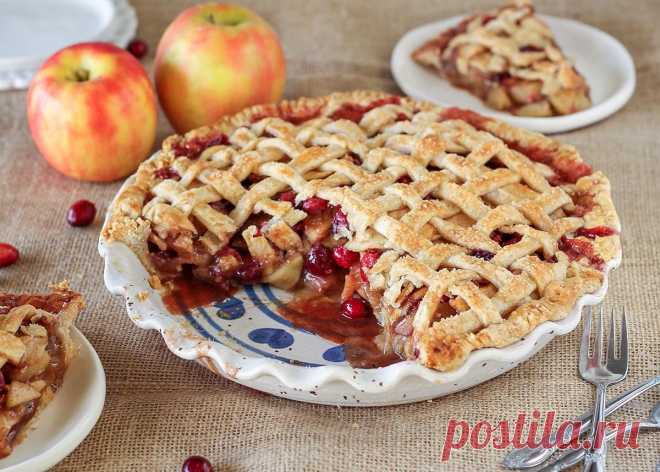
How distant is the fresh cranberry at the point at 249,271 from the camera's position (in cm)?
211

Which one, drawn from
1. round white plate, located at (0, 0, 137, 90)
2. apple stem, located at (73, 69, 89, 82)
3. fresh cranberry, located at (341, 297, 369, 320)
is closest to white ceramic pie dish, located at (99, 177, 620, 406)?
fresh cranberry, located at (341, 297, 369, 320)

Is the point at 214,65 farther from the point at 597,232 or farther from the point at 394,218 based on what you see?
the point at 597,232

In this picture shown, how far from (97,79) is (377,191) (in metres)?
0.90

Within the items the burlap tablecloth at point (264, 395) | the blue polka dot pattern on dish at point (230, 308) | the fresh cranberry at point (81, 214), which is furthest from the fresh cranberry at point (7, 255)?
the blue polka dot pattern on dish at point (230, 308)

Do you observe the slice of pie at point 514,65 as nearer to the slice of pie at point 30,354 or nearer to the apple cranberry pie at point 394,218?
the apple cranberry pie at point 394,218

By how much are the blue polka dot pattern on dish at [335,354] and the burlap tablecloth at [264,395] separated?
0.40ft

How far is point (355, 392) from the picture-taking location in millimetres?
1735

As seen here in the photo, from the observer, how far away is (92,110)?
2.44 m

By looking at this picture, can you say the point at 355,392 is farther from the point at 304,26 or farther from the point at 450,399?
the point at 304,26

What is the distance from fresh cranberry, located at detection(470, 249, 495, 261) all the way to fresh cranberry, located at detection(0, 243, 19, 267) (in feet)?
3.92

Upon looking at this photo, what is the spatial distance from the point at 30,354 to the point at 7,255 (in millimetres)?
697

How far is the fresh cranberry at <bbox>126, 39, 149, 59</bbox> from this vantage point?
10.8 feet

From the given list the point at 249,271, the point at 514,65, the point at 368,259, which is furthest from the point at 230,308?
the point at 514,65

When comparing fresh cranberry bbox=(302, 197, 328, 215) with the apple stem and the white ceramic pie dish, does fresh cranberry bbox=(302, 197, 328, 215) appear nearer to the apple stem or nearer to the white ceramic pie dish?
the white ceramic pie dish
